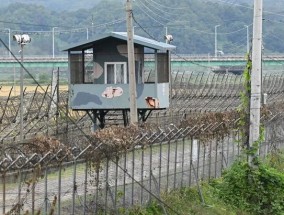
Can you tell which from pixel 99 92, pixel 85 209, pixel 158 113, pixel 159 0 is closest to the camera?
pixel 85 209

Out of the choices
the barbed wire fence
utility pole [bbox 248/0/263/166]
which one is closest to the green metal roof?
the barbed wire fence

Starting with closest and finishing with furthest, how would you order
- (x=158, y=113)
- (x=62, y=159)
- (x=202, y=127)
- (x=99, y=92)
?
(x=62, y=159), (x=202, y=127), (x=99, y=92), (x=158, y=113)

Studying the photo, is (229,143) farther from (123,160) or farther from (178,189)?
(123,160)

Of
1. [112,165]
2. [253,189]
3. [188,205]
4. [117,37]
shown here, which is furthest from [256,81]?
[117,37]

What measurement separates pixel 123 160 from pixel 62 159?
119 inches

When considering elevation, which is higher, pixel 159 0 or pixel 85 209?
pixel 159 0

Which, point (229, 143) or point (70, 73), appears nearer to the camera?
point (229, 143)

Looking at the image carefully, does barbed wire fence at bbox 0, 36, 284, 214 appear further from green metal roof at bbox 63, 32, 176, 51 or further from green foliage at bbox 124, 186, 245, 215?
green metal roof at bbox 63, 32, 176, 51

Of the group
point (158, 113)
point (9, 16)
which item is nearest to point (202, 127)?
point (158, 113)

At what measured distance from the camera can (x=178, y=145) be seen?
70.6ft

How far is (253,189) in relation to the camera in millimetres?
21516

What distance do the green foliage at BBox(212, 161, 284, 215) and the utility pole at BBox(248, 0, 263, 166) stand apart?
0.35 meters

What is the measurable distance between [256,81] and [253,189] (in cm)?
263

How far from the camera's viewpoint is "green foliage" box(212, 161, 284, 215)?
21.3 meters
